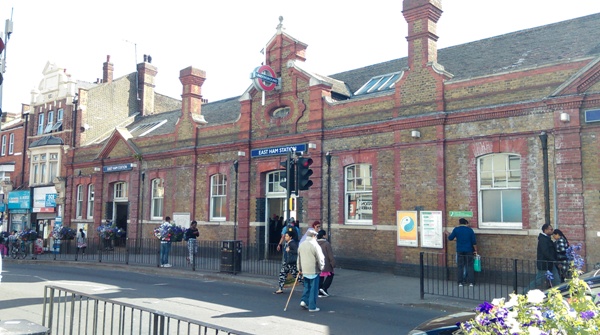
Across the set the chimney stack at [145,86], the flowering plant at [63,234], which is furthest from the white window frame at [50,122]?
the flowering plant at [63,234]

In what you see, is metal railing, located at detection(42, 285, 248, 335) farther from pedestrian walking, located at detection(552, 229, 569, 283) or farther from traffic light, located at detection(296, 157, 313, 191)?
pedestrian walking, located at detection(552, 229, 569, 283)

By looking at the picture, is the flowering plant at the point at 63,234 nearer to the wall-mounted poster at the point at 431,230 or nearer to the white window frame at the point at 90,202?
the white window frame at the point at 90,202

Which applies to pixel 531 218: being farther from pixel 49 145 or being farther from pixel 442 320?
pixel 49 145

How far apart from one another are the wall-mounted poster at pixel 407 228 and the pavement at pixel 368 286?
108cm

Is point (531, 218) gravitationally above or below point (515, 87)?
below

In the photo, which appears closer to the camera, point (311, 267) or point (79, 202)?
point (311, 267)

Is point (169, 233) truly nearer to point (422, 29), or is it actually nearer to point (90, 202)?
point (422, 29)

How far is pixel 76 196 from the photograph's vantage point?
30047 mm

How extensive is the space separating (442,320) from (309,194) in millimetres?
13059

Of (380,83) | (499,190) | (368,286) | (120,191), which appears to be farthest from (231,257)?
(120,191)

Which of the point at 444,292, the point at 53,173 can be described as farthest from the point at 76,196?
the point at 444,292

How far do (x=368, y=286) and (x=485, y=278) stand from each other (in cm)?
329

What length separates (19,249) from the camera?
25.1m

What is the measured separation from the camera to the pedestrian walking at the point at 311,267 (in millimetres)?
10492
